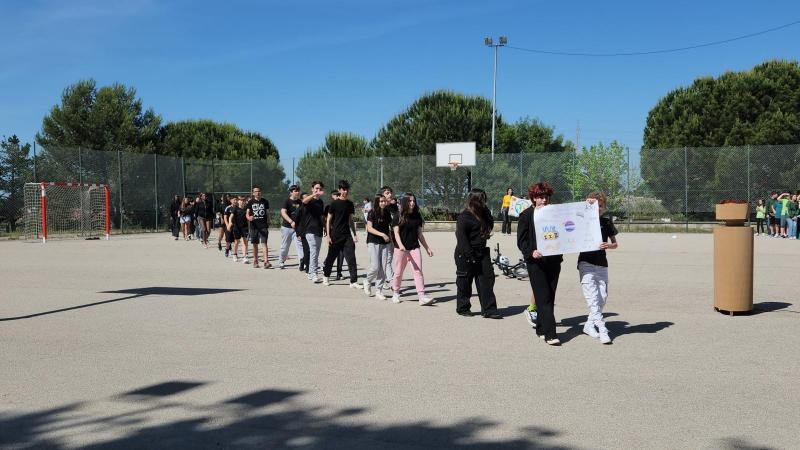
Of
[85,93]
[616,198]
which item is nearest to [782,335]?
[616,198]

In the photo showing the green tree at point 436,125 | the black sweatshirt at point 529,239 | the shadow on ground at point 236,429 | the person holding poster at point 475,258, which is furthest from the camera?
the green tree at point 436,125

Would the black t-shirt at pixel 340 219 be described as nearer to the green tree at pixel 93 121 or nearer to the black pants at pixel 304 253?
the black pants at pixel 304 253

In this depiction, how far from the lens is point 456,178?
32.4 meters

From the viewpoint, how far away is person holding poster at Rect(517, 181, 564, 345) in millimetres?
7098

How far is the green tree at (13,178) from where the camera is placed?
26406mm

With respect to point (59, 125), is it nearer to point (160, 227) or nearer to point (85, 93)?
point (85, 93)

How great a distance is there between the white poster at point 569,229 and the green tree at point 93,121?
36.1 meters

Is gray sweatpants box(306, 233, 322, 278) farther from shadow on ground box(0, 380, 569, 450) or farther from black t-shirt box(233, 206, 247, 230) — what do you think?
shadow on ground box(0, 380, 569, 450)

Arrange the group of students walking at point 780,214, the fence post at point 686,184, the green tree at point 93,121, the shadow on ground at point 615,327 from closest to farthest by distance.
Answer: the shadow on ground at point 615,327, the group of students walking at point 780,214, the fence post at point 686,184, the green tree at point 93,121

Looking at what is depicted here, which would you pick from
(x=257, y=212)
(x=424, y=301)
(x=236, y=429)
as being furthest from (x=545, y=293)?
(x=257, y=212)

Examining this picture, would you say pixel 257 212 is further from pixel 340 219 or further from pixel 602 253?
pixel 602 253

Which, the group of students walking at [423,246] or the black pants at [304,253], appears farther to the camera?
the black pants at [304,253]

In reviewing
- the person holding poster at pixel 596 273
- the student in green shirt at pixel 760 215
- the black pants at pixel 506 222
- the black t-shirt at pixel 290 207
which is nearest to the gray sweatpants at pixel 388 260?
the black t-shirt at pixel 290 207

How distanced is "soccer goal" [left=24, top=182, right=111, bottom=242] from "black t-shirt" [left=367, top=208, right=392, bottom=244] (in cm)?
1916
